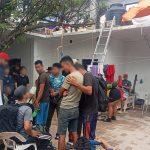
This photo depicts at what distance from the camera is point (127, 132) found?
7.20 metres

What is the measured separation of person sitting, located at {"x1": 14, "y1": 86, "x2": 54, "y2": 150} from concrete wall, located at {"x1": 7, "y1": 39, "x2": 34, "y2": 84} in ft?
25.9

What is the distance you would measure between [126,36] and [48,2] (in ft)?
14.4

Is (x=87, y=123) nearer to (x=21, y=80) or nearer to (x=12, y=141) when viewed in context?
(x=12, y=141)

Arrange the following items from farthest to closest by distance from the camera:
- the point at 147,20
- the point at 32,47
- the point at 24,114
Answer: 1. the point at 32,47
2. the point at 147,20
3. the point at 24,114

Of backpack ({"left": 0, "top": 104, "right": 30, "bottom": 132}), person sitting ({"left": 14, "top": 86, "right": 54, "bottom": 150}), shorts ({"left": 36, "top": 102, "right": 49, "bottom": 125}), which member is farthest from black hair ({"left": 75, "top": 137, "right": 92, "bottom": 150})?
shorts ({"left": 36, "top": 102, "right": 49, "bottom": 125})

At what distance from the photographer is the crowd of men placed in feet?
14.0

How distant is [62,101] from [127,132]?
302 centimetres

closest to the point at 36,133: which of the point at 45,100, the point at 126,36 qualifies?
the point at 45,100

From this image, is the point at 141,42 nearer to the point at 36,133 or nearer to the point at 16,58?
the point at 16,58

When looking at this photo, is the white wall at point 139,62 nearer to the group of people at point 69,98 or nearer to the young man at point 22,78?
the young man at point 22,78

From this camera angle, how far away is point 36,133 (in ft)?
14.0

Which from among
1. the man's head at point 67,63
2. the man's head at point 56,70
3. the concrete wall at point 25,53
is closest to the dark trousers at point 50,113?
the man's head at point 56,70

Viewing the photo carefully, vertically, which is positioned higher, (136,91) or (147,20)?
(147,20)

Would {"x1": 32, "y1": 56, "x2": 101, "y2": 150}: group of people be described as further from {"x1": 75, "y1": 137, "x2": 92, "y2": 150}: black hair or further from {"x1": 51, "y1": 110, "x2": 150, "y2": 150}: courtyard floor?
{"x1": 51, "y1": 110, "x2": 150, "y2": 150}: courtyard floor
